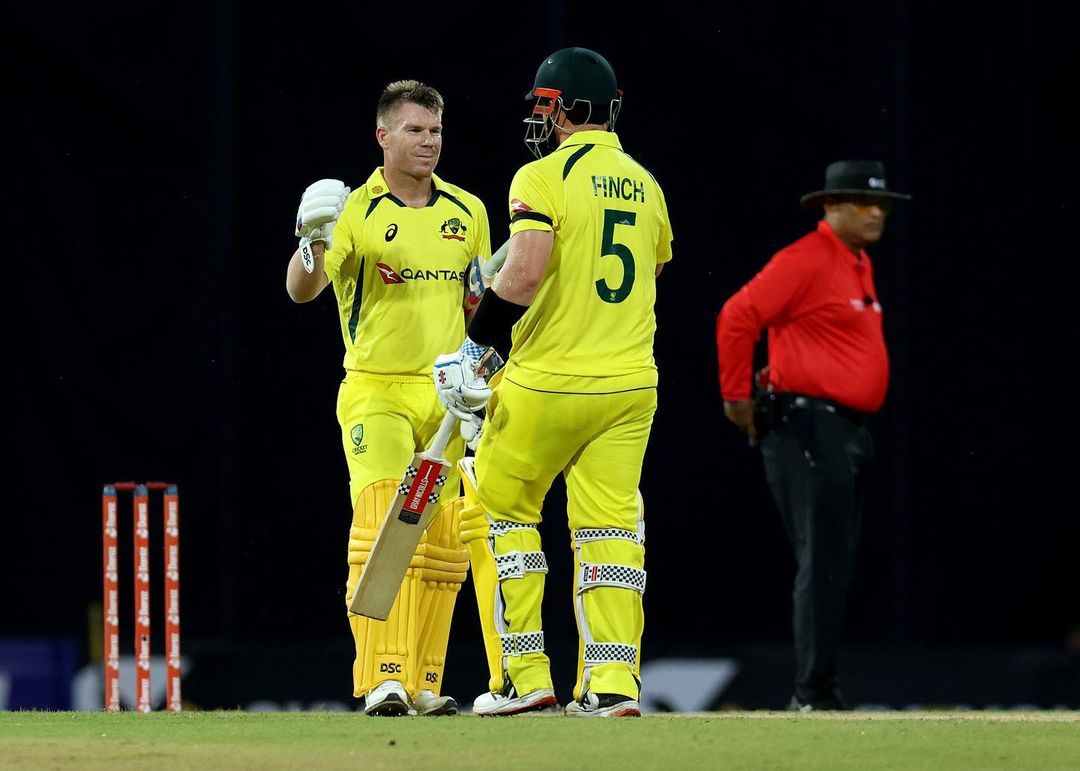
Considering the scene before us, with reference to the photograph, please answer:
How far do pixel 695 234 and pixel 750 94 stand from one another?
49 centimetres

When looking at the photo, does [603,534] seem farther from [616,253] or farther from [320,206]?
[320,206]

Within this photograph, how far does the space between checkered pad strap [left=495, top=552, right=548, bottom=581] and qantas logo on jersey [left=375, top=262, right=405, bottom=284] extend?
31.3 inches

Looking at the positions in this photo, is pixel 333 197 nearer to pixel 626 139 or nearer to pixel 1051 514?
pixel 626 139

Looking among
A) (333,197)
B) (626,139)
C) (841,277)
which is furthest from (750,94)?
(333,197)

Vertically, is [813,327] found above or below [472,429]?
above

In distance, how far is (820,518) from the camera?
649cm

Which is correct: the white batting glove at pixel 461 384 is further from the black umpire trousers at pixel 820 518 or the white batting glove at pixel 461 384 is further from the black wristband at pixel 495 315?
the black umpire trousers at pixel 820 518

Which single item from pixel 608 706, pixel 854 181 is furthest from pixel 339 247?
pixel 854 181

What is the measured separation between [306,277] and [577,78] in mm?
905

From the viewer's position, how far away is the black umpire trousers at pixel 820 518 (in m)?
6.44

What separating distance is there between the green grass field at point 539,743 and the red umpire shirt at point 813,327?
138 cm

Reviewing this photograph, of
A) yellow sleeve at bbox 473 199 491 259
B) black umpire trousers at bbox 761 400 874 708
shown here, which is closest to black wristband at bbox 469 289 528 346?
yellow sleeve at bbox 473 199 491 259

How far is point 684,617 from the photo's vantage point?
24.8ft

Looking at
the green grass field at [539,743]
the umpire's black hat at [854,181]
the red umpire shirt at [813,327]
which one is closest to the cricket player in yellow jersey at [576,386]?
the green grass field at [539,743]
